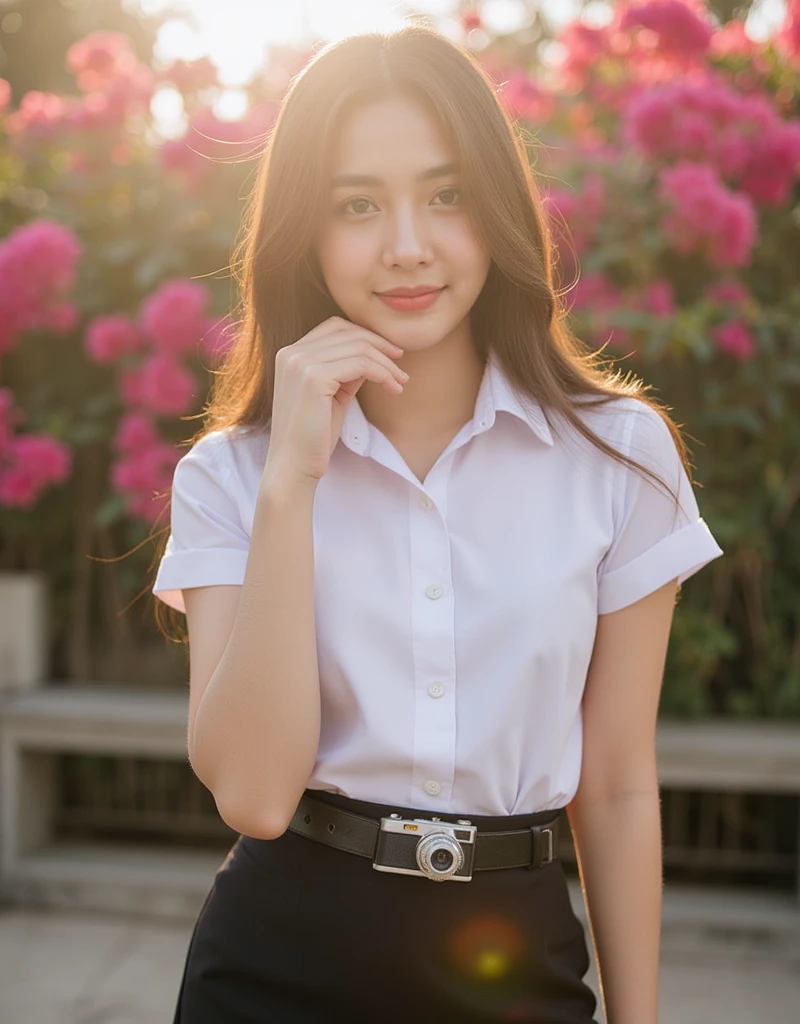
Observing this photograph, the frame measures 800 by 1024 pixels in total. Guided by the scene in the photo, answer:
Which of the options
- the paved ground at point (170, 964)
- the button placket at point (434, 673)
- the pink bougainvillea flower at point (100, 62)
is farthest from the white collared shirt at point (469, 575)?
the pink bougainvillea flower at point (100, 62)

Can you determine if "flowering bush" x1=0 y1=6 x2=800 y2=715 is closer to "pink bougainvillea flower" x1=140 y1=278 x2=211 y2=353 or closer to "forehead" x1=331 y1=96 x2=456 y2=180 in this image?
"pink bougainvillea flower" x1=140 y1=278 x2=211 y2=353

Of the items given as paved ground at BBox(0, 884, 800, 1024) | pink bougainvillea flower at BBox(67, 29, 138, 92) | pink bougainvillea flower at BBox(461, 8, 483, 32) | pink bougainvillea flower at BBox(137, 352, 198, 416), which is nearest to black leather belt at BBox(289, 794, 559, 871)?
paved ground at BBox(0, 884, 800, 1024)

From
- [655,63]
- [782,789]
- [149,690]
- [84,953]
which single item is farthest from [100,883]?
[655,63]

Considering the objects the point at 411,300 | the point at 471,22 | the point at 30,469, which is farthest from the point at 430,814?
the point at 471,22

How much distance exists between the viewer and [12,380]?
3914mm

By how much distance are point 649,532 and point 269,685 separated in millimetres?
573

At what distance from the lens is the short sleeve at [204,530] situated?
5.12ft

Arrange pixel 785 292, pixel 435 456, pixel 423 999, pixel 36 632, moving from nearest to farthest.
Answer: pixel 423 999
pixel 435 456
pixel 785 292
pixel 36 632

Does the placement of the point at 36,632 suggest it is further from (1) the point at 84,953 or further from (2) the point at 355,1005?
(2) the point at 355,1005

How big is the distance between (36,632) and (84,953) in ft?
3.59

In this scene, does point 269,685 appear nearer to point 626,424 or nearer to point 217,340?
point 626,424

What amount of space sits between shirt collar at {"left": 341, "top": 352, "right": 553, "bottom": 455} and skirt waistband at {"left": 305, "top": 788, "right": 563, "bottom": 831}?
491mm

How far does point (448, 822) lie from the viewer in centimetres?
147

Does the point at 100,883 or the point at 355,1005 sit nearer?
the point at 355,1005
